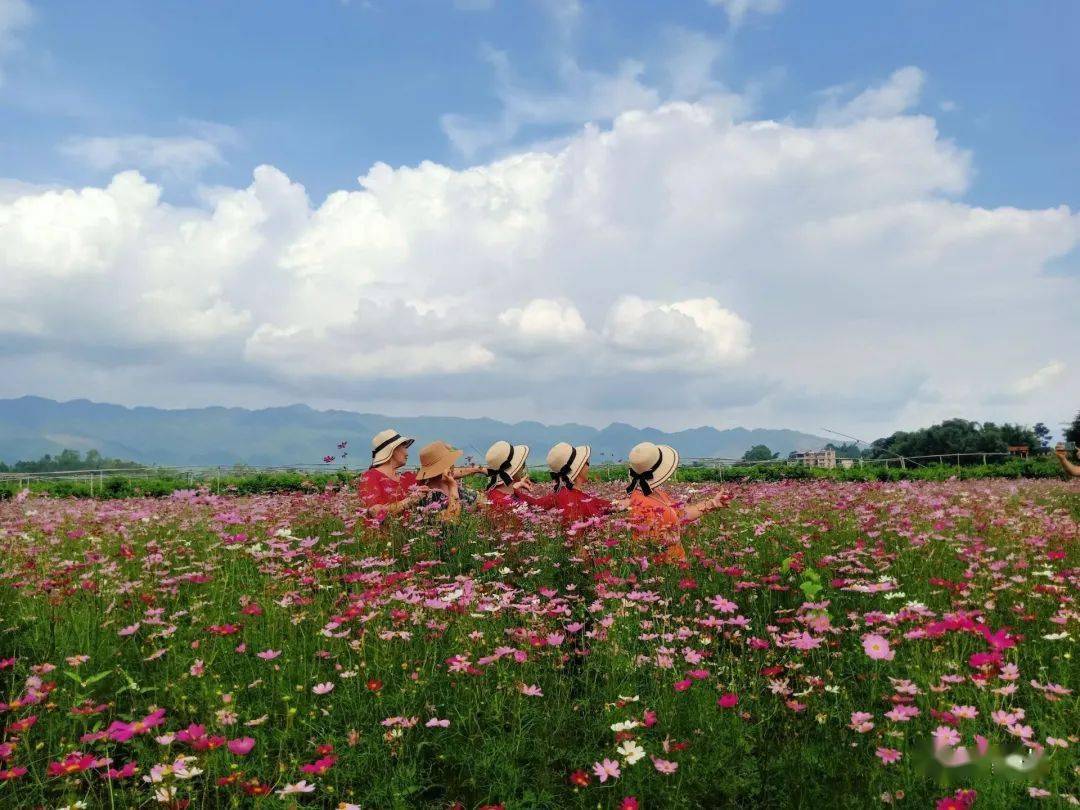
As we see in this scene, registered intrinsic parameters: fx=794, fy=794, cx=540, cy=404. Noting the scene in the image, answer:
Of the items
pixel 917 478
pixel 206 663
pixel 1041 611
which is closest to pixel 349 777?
pixel 206 663

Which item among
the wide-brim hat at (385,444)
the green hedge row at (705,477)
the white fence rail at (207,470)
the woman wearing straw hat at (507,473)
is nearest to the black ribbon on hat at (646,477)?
the woman wearing straw hat at (507,473)

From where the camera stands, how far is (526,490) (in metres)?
8.92

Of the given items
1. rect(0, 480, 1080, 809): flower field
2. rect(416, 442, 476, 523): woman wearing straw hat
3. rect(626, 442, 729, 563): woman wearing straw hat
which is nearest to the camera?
rect(0, 480, 1080, 809): flower field

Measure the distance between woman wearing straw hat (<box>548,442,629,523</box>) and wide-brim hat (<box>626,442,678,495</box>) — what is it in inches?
18.7

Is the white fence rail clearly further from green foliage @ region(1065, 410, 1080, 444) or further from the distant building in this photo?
green foliage @ region(1065, 410, 1080, 444)

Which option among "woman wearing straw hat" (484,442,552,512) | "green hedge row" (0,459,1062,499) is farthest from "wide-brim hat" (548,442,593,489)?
"green hedge row" (0,459,1062,499)

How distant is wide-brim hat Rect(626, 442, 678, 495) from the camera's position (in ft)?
22.0

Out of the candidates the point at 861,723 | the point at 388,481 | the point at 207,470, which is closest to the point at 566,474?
the point at 388,481

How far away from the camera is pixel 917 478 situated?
2005 cm

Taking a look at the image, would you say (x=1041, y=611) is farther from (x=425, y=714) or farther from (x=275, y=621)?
(x=275, y=621)

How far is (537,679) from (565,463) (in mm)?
3634

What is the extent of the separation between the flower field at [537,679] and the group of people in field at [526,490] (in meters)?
0.34

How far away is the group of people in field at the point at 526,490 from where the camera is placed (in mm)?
6355

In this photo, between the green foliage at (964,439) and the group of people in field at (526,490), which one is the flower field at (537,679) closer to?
the group of people in field at (526,490)
